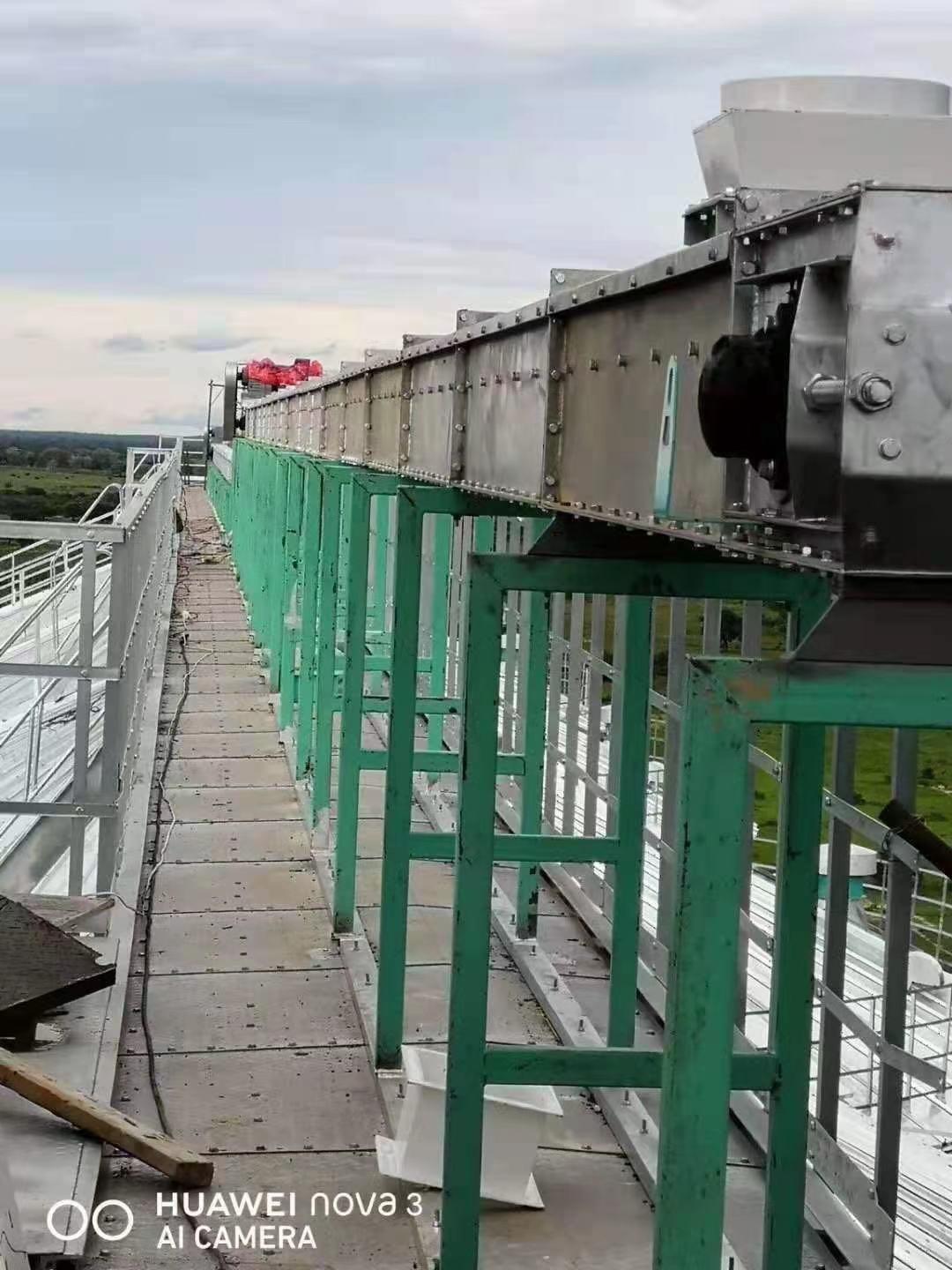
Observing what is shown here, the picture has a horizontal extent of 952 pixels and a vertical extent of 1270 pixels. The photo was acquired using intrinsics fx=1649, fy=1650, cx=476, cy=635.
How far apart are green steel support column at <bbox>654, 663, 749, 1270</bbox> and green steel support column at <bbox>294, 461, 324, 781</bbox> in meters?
12.0

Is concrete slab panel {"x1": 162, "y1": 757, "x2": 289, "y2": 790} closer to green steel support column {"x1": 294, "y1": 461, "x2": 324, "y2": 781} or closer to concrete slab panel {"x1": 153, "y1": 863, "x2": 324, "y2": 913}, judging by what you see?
green steel support column {"x1": 294, "y1": 461, "x2": 324, "y2": 781}

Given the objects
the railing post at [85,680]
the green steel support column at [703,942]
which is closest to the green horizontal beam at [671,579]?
the green steel support column at [703,942]

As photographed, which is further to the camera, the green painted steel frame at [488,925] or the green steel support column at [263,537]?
the green steel support column at [263,537]

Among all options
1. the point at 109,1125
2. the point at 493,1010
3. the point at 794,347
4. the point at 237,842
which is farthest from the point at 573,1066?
the point at 237,842

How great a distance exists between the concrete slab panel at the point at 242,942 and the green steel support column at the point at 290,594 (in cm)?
680

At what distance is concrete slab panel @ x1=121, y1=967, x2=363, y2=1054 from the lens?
940cm

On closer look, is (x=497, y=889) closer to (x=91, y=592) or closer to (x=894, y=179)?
(x=91, y=592)

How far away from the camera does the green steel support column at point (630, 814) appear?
298 inches

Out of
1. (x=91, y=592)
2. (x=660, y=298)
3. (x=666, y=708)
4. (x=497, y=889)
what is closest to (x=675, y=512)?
(x=660, y=298)

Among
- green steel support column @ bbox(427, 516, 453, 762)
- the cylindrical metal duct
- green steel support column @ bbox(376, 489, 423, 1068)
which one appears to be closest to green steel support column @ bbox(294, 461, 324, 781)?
green steel support column @ bbox(427, 516, 453, 762)

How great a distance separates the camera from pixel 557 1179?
25.2 ft

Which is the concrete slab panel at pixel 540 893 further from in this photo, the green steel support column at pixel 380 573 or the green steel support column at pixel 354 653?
the green steel support column at pixel 380 573

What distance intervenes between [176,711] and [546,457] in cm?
1621

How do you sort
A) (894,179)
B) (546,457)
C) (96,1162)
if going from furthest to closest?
(96,1162) → (546,457) → (894,179)
